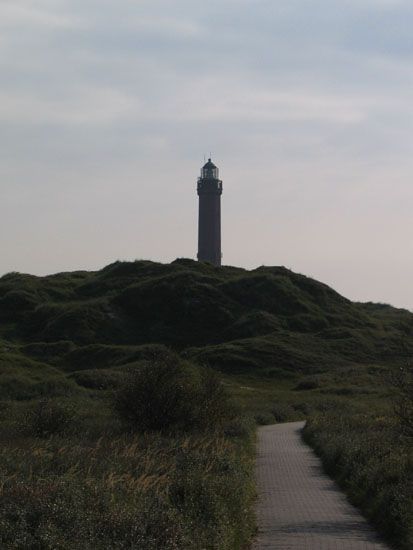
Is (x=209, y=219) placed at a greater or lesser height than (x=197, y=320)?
greater

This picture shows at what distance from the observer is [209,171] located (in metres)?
Result: 122

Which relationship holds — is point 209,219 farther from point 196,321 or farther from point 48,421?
point 48,421

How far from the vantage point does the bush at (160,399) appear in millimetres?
27391

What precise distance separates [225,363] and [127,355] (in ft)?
27.2

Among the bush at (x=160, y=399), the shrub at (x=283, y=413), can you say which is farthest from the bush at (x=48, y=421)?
the shrub at (x=283, y=413)

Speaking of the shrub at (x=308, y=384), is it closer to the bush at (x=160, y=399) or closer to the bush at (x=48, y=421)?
the bush at (x=160, y=399)

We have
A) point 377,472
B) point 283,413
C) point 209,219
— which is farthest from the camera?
point 209,219

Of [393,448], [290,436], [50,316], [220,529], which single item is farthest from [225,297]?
[220,529]

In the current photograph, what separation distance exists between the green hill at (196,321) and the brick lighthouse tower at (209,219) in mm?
8253

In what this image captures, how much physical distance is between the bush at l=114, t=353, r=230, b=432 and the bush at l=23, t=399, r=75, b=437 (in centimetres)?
163

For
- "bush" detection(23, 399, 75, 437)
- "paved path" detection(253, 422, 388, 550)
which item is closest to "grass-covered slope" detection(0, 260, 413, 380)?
"bush" detection(23, 399, 75, 437)

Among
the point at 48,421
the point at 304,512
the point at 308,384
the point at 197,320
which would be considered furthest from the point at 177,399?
the point at 197,320

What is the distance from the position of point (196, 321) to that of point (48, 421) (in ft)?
219

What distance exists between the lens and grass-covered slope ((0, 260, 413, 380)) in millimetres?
81625
